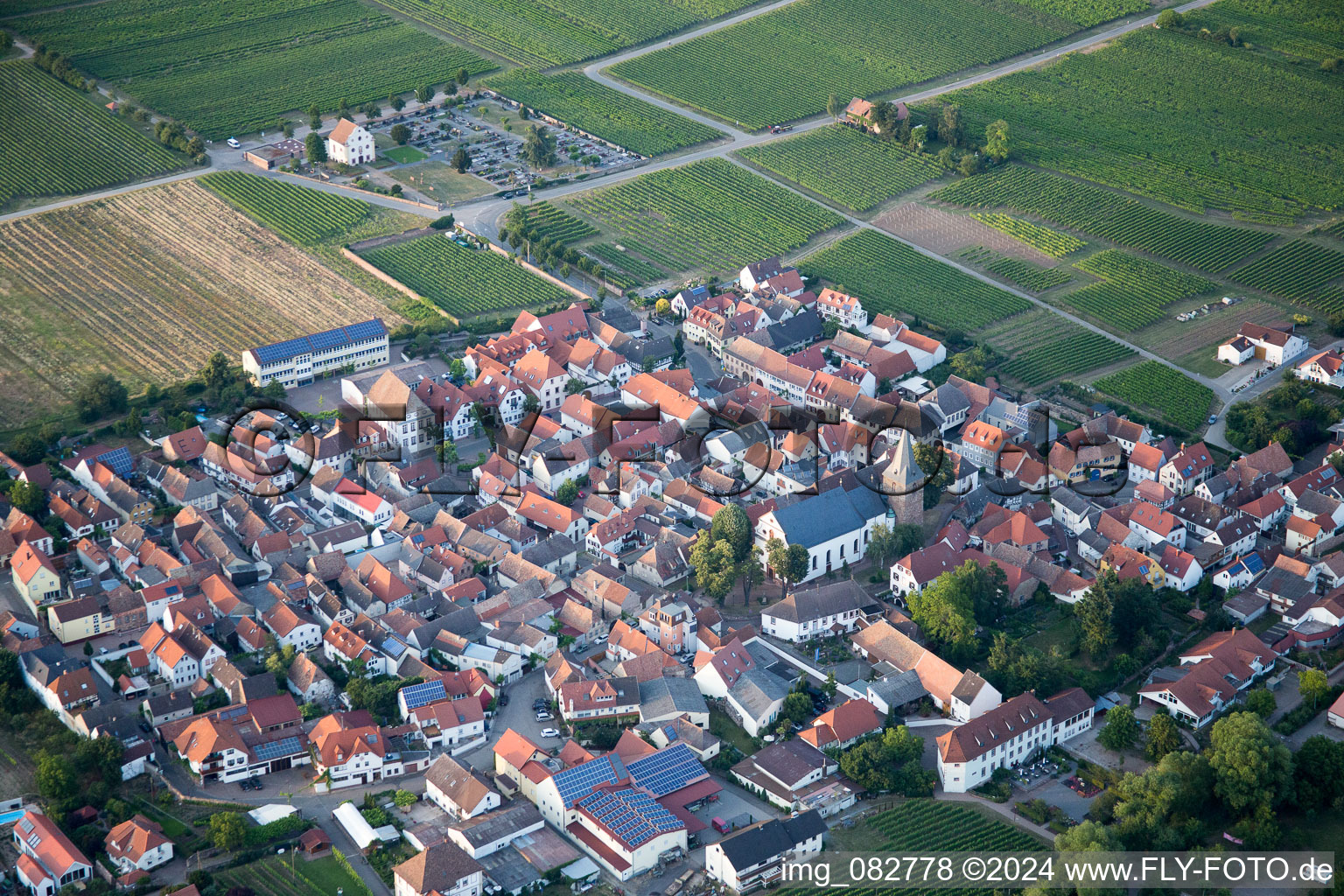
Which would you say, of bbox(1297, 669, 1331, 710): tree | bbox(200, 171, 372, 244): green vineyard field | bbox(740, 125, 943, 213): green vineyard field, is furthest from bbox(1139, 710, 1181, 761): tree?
bbox(200, 171, 372, 244): green vineyard field

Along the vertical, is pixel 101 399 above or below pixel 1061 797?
below

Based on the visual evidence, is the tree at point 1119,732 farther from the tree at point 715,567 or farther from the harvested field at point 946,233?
the harvested field at point 946,233

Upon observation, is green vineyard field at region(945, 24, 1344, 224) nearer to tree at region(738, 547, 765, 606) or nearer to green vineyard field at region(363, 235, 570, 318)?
green vineyard field at region(363, 235, 570, 318)

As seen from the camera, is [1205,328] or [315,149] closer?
[1205,328]

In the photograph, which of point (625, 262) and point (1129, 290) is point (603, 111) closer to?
point (625, 262)

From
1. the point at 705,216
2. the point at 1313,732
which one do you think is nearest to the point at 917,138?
the point at 705,216

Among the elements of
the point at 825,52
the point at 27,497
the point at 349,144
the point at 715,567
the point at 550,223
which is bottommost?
the point at 27,497

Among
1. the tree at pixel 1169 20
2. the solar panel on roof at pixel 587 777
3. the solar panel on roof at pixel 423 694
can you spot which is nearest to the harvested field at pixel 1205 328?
the solar panel on roof at pixel 587 777
